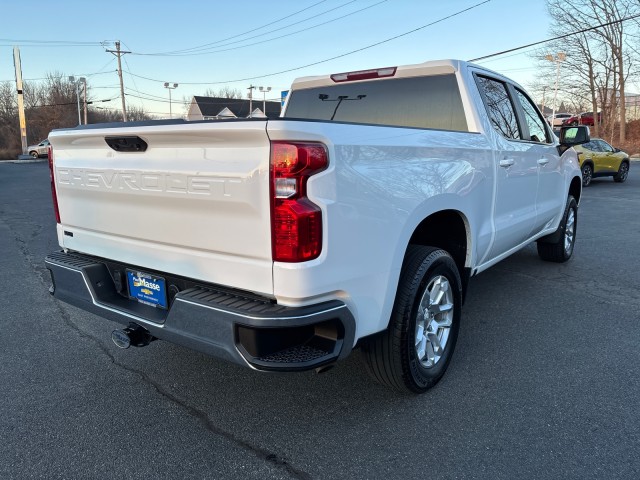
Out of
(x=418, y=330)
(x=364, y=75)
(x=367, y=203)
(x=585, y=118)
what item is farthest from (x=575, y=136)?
(x=585, y=118)

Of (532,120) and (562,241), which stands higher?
(532,120)

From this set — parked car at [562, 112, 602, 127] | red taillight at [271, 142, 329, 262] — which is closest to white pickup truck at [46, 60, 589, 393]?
red taillight at [271, 142, 329, 262]

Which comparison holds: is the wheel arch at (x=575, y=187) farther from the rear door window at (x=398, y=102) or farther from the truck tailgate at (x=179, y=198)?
the truck tailgate at (x=179, y=198)

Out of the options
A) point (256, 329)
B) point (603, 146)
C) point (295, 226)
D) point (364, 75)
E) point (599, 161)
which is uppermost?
point (364, 75)

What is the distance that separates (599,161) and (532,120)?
1399cm

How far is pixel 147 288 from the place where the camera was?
2.76 meters

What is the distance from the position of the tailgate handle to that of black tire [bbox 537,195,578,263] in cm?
488

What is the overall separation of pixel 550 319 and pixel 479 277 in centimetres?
139

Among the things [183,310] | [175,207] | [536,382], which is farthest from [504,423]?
[175,207]

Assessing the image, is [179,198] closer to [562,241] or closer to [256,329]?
[256,329]

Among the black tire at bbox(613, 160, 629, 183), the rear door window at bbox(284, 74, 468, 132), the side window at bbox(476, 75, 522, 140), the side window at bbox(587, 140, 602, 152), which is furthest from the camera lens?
the black tire at bbox(613, 160, 629, 183)

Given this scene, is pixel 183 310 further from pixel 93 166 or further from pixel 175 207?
pixel 93 166

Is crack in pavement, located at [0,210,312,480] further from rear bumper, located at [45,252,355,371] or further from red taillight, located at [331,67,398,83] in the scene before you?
red taillight, located at [331,67,398,83]

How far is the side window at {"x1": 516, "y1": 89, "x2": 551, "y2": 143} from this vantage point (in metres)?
4.74
